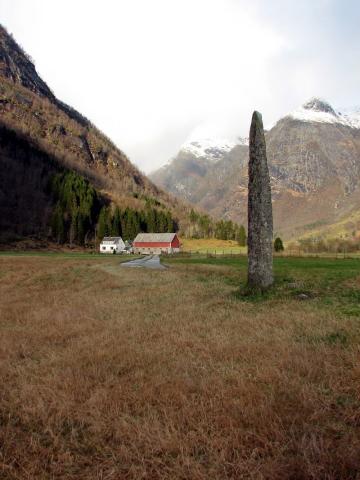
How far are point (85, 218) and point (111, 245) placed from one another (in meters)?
18.3

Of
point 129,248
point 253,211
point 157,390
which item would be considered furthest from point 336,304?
point 129,248

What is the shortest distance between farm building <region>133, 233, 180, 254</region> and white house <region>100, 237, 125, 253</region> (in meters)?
5.53

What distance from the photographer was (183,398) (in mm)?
4844

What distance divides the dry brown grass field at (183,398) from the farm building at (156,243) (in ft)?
308

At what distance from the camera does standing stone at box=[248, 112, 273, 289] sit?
50.5 ft

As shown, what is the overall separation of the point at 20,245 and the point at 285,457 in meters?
97.2

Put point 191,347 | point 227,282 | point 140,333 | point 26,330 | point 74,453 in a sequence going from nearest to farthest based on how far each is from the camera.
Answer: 1. point 74,453
2. point 191,347
3. point 140,333
4. point 26,330
5. point 227,282

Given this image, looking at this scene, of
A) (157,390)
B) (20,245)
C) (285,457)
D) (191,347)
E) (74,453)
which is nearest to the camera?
(285,457)

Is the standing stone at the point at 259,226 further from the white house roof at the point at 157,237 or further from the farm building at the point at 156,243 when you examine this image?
the white house roof at the point at 157,237

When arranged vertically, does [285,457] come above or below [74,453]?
above

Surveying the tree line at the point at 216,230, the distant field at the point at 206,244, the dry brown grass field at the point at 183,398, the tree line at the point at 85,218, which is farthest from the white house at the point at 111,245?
the dry brown grass field at the point at 183,398

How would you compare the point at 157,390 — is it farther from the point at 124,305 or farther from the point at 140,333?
the point at 124,305

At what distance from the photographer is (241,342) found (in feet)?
24.5

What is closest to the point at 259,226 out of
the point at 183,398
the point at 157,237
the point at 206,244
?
the point at 183,398
